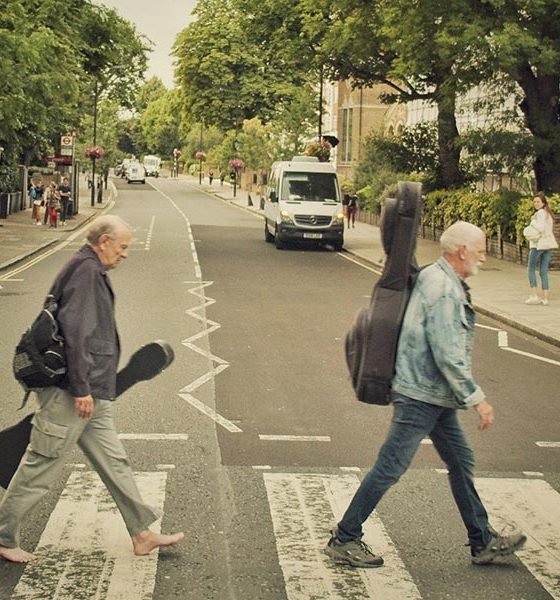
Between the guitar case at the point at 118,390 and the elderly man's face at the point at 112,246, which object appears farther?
the guitar case at the point at 118,390

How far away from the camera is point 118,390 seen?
6.48m

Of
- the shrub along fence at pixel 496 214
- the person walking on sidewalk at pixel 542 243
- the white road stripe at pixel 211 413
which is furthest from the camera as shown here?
the shrub along fence at pixel 496 214

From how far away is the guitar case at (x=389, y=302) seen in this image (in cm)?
591

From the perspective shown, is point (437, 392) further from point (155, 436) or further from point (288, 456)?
point (155, 436)

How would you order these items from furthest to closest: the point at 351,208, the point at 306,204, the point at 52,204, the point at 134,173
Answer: the point at 134,173 → the point at 351,208 → the point at 52,204 → the point at 306,204

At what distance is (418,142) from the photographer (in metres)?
41.0

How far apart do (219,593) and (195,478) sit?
2215 millimetres

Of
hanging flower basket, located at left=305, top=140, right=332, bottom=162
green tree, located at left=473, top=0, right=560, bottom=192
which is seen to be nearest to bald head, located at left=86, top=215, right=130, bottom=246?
green tree, located at left=473, top=0, right=560, bottom=192

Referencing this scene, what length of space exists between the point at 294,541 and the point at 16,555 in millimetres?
1473

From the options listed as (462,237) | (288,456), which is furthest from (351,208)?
(462,237)

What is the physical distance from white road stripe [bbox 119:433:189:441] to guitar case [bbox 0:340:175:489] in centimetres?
248

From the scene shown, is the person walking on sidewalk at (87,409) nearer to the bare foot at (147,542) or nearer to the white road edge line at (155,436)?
the bare foot at (147,542)

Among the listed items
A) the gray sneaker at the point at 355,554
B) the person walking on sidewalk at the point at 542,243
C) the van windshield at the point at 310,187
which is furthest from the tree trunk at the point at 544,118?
the gray sneaker at the point at 355,554

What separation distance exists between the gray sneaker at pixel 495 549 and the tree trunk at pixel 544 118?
911 inches
